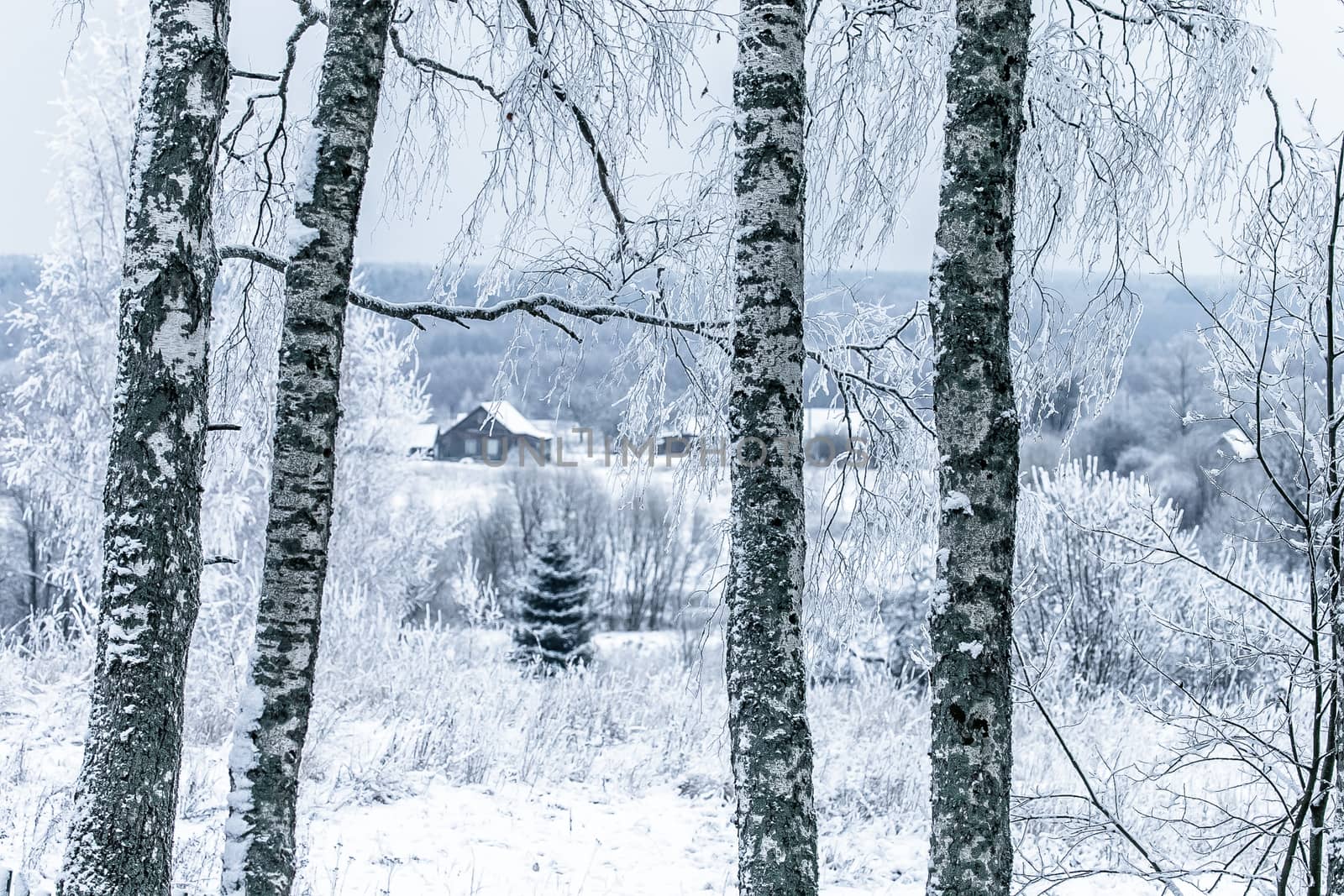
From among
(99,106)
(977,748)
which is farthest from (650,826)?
(99,106)

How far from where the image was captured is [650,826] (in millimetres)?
6344

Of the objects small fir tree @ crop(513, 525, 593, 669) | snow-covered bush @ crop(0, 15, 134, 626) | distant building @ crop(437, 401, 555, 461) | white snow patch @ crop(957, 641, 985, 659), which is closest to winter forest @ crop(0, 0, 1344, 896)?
white snow patch @ crop(957, 641, 985, 659)

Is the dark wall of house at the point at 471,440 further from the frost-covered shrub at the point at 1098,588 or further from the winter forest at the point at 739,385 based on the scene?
the winter forest at the point at 739,385

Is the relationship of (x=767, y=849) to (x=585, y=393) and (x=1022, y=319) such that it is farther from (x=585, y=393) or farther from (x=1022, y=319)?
(x=585, y=393)

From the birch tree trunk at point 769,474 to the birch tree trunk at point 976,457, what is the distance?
0.40 m

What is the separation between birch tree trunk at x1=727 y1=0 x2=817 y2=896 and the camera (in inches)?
105

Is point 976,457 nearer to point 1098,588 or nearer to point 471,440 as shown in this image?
point 1098,588

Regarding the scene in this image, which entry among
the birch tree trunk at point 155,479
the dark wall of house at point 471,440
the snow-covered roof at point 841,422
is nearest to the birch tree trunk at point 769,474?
the snow-covered roof at point 841,422

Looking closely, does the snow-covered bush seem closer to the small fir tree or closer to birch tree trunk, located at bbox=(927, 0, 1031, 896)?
the small fir tree

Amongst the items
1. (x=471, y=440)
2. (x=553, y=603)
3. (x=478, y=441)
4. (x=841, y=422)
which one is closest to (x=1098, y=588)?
(x=841, y=422)

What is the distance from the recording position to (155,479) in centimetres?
303

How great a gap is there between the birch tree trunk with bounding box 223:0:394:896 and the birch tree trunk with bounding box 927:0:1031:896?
1709mm

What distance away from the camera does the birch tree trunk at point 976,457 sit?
2.42 metres

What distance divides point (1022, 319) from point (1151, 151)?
0.78 metres
